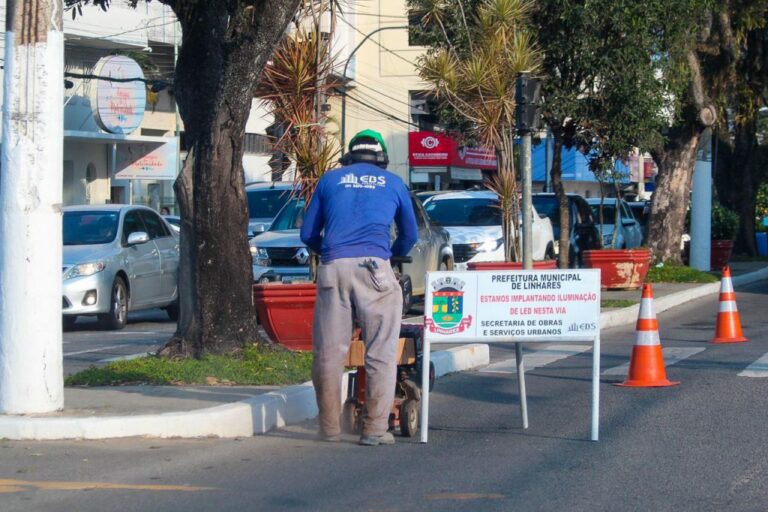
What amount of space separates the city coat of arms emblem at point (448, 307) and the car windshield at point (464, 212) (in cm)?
1315

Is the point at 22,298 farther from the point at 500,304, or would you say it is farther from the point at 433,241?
the point at 433,241

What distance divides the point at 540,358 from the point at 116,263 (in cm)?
641

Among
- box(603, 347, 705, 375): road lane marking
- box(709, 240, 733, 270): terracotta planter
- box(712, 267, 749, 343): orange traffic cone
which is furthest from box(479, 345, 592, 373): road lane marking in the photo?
box(709, 240, 733, 270): terracotta planter

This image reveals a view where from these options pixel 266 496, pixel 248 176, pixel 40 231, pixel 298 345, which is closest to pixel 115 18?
pixel 248 176

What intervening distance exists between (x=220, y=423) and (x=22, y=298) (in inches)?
60.3

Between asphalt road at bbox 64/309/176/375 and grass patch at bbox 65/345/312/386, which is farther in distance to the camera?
asphalt road at bbox 64/309/176/375

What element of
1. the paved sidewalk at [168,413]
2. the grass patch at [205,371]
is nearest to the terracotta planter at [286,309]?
the grass patch at [205,371]

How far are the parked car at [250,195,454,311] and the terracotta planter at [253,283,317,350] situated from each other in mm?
3185

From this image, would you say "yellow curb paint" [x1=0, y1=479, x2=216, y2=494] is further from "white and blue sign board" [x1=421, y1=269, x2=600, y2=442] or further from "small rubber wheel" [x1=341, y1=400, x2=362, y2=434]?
"white and blue sign board" [x1=421, y1=269, x2=600, y2=442]

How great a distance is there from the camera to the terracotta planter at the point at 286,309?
11.0 m

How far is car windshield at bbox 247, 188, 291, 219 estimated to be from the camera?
1928cm

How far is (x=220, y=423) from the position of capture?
25.6 feet

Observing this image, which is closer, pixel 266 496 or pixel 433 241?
pixel 266 496

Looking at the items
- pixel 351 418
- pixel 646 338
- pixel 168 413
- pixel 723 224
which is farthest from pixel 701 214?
pixel 168 413
